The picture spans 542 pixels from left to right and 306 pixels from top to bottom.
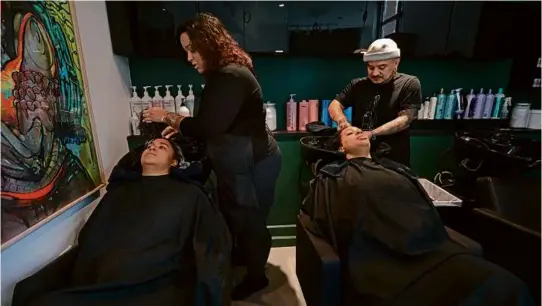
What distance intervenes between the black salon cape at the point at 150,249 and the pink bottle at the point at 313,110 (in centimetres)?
107

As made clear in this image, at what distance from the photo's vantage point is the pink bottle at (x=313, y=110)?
222 cm

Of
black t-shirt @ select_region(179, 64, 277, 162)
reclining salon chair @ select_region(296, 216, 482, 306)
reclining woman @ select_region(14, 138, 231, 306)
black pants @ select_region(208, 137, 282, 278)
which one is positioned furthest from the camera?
black pants @ select_region(208, 137, 282, 278)

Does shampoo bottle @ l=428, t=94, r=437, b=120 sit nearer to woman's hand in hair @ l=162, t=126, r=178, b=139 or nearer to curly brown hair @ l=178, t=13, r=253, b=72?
curly brown hair @ l=178, t=13, r=253, b=72

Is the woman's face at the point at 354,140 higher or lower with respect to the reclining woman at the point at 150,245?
higher

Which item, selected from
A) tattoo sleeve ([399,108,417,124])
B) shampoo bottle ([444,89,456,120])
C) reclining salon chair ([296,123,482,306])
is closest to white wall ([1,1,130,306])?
reclining salon chair ([296,123,482,306])

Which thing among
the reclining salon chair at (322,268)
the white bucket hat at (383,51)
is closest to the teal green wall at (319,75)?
the white bucket hat at (383,51)

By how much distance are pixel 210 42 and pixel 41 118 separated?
706 mm

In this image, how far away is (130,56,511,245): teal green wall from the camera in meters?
2.22

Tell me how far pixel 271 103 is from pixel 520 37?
1656 mm

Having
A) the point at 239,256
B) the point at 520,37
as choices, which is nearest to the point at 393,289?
the point at 239,256

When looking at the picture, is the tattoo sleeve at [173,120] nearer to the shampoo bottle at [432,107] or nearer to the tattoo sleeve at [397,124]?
the tattoo sleeve at [397,124]

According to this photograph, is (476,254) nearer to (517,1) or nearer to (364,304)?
(364,304)

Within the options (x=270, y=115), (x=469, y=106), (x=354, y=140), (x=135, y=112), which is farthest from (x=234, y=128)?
(x=469, y=106)

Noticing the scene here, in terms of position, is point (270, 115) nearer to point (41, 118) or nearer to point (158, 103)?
point (158, 103)
